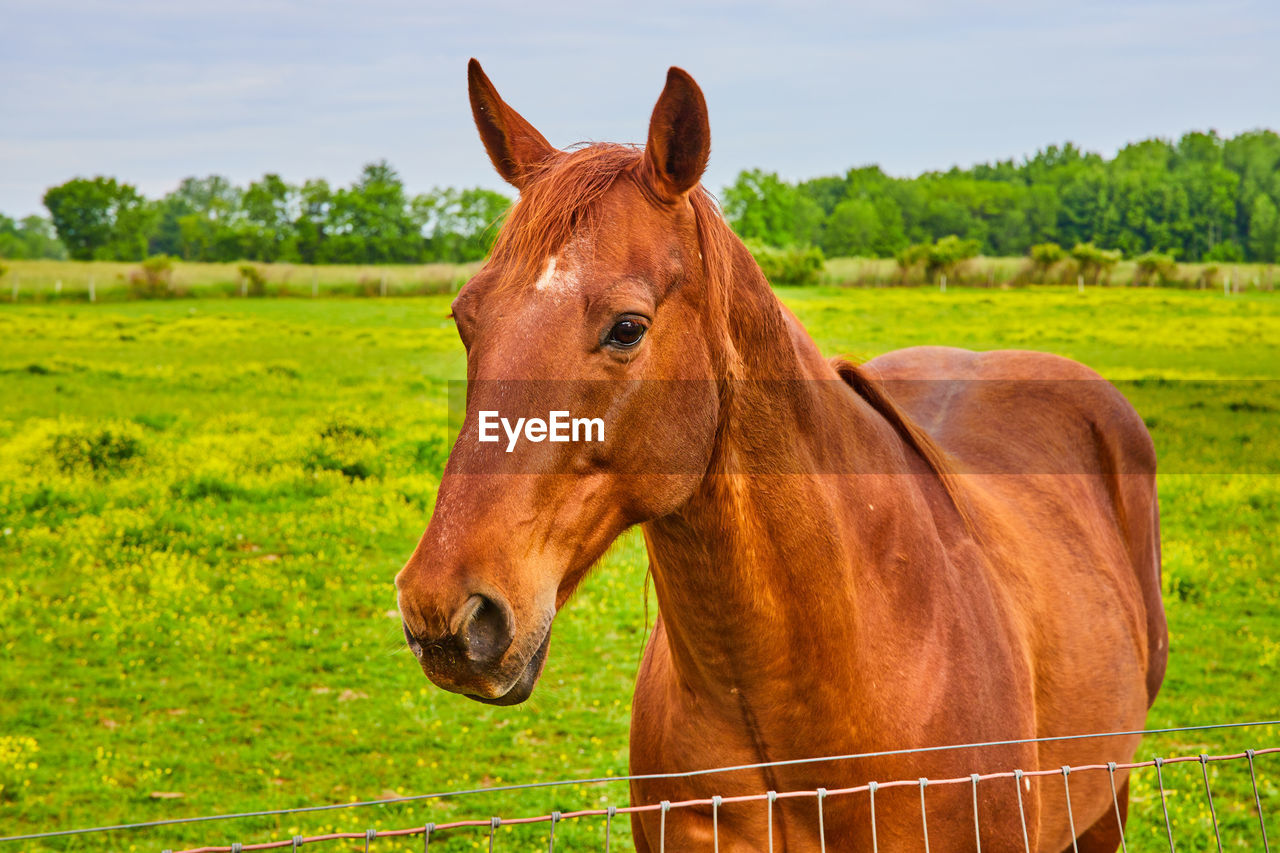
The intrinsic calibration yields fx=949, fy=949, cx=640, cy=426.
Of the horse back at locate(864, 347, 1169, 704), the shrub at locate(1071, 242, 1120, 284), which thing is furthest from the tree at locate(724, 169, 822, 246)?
the horse back at locate(864, 347, 1169, 704)

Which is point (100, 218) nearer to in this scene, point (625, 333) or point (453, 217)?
point (453, 217)

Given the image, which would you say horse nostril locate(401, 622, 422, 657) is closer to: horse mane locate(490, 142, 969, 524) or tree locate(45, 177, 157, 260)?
horse mane locate(490, 142, 969, 524)

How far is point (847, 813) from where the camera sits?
2.42 metres

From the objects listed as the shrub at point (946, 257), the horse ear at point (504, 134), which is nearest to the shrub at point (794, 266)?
the shrub at point (946, 257)

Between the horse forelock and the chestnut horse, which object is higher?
the horse forelock

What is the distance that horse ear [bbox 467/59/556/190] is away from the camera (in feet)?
7.91

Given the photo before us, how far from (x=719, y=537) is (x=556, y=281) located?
0.73 metres

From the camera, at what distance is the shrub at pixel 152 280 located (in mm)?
30141

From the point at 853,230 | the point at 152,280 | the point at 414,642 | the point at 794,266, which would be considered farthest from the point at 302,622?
the point at 853,230

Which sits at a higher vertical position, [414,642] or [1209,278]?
[1209,278]

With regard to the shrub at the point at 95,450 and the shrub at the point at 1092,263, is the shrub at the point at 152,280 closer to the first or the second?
the shrub at the point at 95,450

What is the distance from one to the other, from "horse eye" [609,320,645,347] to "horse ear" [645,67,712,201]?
0.34 m

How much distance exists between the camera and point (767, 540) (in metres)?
2.32

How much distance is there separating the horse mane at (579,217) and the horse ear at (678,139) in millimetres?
61
